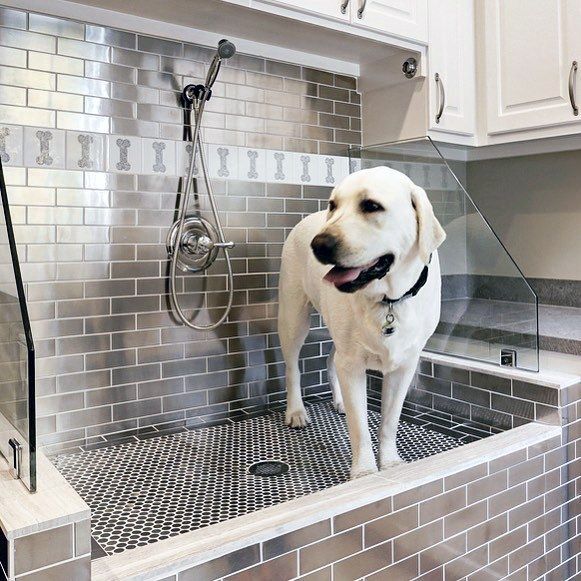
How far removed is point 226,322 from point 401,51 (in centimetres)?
123

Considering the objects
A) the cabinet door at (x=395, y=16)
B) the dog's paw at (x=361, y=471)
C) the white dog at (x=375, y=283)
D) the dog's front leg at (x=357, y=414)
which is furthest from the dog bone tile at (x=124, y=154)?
the dog's paw at (x=361, y=471)

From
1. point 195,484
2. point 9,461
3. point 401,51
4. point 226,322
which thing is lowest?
point 195,484

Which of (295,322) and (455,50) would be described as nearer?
(295,322)

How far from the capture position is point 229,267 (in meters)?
2.11

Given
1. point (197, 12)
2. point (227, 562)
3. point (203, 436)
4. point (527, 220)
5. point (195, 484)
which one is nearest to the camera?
point (227, 562)

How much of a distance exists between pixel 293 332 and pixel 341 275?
81 centimetres

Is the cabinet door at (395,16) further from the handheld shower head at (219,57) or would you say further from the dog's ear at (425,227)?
the dog's ear at (425,227)

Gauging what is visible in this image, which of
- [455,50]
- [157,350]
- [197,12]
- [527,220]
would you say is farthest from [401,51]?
[157,350]

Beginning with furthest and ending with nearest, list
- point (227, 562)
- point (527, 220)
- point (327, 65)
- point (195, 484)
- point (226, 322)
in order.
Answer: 1. point (527, 220)
2. point (327, 65)
3. point (226, 322)
4. point (195, 484)
5. point (227, 562)

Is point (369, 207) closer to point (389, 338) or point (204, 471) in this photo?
point (389, 338)

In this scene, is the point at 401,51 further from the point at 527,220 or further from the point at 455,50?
the point at 527,220

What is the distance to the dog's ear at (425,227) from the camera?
1.36m

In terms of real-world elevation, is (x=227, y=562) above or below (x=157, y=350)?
below

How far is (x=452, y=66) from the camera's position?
2.31 m
